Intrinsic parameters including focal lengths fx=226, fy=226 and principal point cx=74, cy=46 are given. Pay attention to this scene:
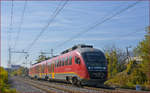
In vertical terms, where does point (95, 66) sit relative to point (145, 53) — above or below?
below

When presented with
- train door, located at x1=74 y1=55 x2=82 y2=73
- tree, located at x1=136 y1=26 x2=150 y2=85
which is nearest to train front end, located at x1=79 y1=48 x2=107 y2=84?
train door, located at x1=74 y1=55 x2=82 y2=73

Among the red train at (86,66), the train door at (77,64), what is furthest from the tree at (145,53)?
the train door at (77,64)

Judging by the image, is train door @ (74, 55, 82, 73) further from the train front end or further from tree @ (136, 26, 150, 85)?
tree @ (136, 26, 150, 85)

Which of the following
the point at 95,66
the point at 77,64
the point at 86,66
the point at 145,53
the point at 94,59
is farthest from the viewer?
the point at 145,53

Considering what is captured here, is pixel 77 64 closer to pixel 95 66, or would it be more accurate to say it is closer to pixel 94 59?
pixel 94 59

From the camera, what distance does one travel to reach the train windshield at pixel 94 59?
2064 centimetres

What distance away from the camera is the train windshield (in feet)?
67.7

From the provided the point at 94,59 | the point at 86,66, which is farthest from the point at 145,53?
the point at 86,66

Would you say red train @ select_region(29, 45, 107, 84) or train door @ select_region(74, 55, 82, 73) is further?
train door @ select_region(74, 55, 82, 73)

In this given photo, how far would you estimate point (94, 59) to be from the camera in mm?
21031

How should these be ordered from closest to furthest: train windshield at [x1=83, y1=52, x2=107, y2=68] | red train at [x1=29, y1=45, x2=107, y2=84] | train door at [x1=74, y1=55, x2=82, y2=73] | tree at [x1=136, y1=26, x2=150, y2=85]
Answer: red train at [x1=29, y1=45, x2=107, y2=84]
train windshield at [x1=83, y1=52, x2=107, y2=68]
train door at [x1=74, y1=55, x2=82, y2=73]
tree at [x1=136, y1=26, x2=150, y2=85]

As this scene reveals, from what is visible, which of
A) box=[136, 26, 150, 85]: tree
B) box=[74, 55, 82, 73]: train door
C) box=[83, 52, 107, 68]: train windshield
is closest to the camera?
box=[83, 52, 107, 68]: train windshield

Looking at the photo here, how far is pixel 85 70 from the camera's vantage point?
2022cm

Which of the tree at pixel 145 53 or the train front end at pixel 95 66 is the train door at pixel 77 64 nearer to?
the train front end at pixel 95 66
